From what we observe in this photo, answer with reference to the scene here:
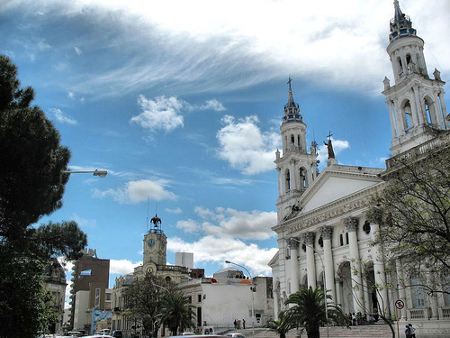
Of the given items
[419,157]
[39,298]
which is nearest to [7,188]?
[39,298]

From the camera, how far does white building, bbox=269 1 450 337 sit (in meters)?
40.8

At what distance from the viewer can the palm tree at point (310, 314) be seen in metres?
31.0

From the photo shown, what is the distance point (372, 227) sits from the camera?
41562mm

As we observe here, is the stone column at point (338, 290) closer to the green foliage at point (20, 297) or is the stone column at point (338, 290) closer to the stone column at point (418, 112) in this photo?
the stone column at point (418, 112)

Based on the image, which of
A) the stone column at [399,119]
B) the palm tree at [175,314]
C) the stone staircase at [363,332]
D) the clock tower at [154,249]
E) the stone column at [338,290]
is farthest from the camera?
the clock tower at [154,249]

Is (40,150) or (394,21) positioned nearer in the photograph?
(40,150)

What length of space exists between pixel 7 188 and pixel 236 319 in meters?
49.6

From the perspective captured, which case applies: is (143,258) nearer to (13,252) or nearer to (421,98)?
(421,98)

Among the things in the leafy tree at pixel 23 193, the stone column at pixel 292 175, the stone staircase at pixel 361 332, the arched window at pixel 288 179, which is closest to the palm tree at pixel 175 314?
the stone staircase at pixel 361 332

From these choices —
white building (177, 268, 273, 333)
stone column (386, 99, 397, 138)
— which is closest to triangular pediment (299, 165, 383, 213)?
stone column (386, 99, 397, 138)

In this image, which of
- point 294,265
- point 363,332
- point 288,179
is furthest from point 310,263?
point 363,332

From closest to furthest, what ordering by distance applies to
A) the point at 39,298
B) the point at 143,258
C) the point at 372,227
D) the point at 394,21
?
the point at 39,298 < the point at 372,227 < the point at 394,21 < the point at 143,258

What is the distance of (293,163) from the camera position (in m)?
59.4

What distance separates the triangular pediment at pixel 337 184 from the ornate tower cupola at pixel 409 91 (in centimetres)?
335
